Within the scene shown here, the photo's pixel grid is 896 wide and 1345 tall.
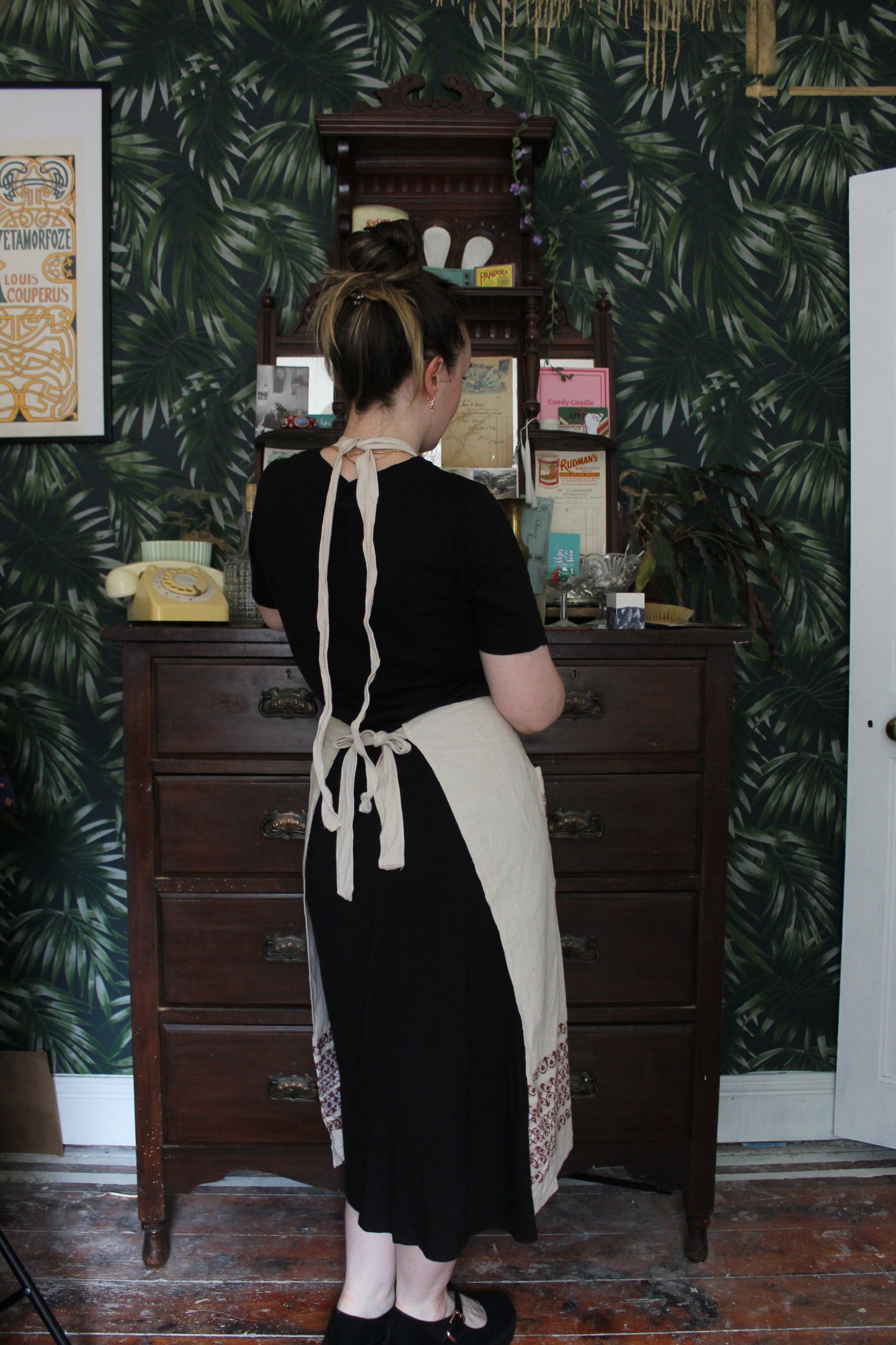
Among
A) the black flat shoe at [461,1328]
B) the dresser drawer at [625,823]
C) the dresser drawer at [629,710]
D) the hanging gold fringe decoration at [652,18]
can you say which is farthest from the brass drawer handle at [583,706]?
the hanging gold fringe decoration at [652,18]

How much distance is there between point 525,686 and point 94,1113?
179 centimetres

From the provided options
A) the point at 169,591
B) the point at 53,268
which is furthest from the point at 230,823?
the point at 53,268

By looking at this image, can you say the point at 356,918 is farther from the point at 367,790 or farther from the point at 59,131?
the point at 59,131

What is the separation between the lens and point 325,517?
3.75 ft

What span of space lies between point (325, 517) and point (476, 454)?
1048 mm

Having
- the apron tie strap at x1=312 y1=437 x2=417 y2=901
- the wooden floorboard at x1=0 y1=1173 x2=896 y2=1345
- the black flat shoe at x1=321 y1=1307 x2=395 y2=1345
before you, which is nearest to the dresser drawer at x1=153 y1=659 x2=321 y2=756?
the apron tie strap at x1=312 y1=437 x2=417 y2=901

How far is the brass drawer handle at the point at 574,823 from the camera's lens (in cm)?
168

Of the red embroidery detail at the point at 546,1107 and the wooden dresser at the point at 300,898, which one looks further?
the wooden dresser at the point at 300,898

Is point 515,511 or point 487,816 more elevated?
point 515,511

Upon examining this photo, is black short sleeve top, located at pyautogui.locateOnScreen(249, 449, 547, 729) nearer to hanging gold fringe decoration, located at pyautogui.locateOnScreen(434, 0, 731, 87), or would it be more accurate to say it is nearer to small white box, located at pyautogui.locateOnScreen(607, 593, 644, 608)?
small white box, located at pyautogui.locateOnScreen(607, 593, 644, 608)

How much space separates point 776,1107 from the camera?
2232 millimetres

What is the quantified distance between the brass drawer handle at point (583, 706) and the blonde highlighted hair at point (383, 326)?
70 cm

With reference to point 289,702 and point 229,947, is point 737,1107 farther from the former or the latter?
point 289,702

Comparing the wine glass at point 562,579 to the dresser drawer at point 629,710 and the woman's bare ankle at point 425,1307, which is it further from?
the woman's bare ankle at point 425,1307
